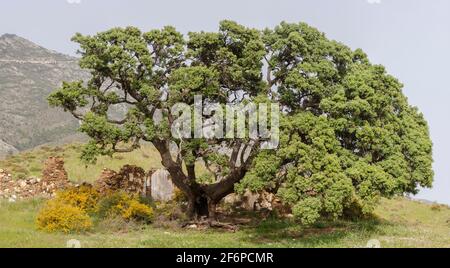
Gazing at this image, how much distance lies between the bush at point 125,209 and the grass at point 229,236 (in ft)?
4.20

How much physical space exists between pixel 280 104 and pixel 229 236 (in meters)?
7.81

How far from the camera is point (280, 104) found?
31.6 metres

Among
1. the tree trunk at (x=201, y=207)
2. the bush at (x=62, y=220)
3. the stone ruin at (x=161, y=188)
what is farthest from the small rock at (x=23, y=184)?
the tree trunk at (x=201, y=207)

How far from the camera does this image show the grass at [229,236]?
84.4 ft

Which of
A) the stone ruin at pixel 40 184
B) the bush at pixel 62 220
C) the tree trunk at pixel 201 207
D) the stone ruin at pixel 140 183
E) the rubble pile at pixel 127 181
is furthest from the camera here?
the stone ruin at pixel 140 183

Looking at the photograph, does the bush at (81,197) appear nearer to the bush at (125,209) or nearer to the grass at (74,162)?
the bush at (125,209)

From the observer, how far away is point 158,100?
32.5 meters

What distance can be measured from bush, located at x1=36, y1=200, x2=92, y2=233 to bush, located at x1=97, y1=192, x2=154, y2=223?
132 inches

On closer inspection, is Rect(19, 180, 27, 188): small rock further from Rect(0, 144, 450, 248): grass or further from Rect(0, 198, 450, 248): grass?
Rect(0, 198, 450, 248): grass

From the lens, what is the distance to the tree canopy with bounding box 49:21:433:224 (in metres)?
27.6

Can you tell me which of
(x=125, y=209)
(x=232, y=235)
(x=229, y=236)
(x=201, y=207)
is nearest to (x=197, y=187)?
(x=201, y=207)

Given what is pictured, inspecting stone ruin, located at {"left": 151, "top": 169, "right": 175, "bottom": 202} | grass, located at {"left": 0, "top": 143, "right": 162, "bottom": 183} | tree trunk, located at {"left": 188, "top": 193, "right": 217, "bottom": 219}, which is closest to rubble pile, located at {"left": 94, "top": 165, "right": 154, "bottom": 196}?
stone ruin, located at {"left": 151, "top": 169, "right": 175, "bottom": 202}
